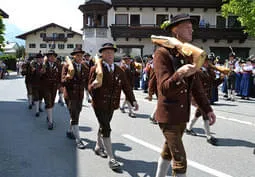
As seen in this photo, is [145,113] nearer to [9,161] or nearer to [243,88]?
[9,161]

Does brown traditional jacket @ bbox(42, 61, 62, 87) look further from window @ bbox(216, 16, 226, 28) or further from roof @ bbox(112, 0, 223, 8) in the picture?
window @ bbox(216, 16, 226, 28)

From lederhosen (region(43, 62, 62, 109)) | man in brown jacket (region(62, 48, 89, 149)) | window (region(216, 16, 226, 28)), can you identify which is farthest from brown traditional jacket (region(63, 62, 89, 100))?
window (region(216, 16, 226, 28))

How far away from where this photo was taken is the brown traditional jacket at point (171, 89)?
3.18 meters

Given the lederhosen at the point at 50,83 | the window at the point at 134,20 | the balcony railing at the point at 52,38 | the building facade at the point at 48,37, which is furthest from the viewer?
the building facade at the point at 48,37

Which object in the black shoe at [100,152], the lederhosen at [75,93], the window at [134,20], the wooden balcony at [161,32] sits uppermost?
the window at [134,20]

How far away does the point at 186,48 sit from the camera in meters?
2.97

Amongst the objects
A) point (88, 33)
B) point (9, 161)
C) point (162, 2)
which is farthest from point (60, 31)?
point (9, 161)

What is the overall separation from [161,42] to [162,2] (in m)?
31.4

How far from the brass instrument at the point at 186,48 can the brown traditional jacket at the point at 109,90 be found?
1730 mm

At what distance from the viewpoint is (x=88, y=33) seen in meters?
34.5

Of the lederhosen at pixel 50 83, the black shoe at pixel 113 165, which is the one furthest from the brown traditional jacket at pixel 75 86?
the black shoe at pixel 113 165

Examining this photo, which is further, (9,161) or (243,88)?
(243,88)

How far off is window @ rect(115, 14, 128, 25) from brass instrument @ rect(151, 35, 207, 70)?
3115cm

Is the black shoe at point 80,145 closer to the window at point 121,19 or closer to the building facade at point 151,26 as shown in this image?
the building facade at point 151,26
